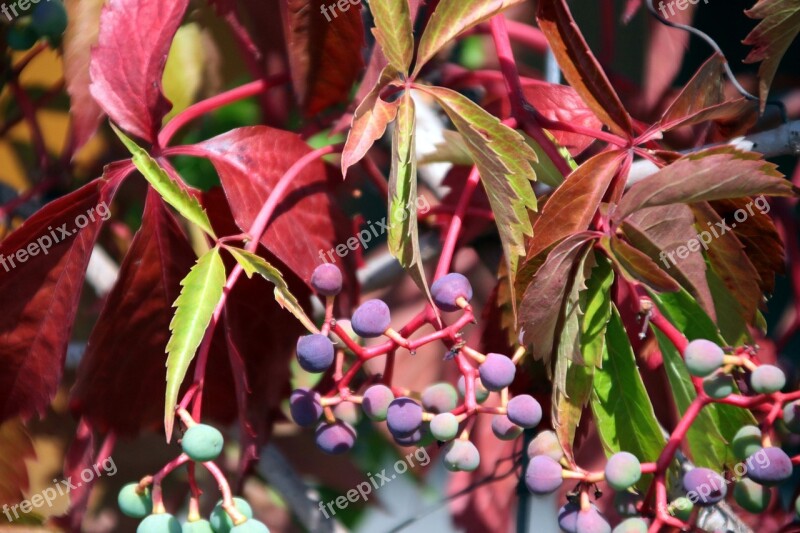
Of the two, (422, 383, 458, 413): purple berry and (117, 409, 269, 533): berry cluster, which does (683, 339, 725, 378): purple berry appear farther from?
(117, 409, 269, 533): berry cluster

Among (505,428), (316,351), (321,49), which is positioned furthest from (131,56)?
(505,428)

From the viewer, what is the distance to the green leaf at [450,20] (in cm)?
52

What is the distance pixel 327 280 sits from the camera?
1.80ft

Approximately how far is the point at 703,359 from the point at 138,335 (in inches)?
15.2

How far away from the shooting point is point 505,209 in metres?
0.50

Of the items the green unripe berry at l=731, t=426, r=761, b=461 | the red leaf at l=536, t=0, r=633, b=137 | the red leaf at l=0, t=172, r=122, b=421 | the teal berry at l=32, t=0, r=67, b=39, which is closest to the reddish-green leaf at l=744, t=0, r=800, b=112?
the red leaf at l=536, t=0, r=633, b=137

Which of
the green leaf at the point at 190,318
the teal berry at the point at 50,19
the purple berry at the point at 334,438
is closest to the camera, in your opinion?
the green leaf at the point at 190,318

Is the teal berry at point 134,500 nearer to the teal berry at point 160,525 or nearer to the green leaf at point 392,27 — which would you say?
the teal berry at point 160,525

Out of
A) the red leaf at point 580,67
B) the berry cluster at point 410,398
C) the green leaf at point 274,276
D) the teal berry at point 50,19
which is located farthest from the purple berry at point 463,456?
the teal berry at point 50,19

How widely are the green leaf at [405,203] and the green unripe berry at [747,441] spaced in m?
0.20

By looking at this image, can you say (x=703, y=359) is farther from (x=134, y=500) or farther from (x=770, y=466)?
(x=134, y=500)

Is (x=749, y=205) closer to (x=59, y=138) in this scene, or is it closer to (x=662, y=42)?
(x=662, y=42)

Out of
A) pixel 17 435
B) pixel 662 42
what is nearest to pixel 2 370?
pixel 17 435

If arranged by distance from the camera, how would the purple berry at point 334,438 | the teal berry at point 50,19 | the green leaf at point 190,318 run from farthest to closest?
the teal berry at point 50,19
the purple berry at point 334,438
the green leaf at point 190,318
